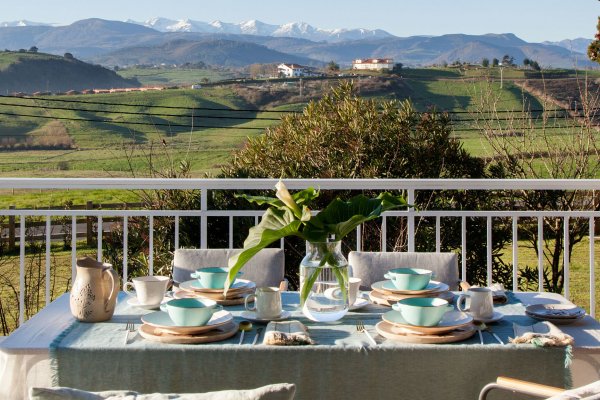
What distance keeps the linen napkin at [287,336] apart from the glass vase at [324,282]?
0.45 feet

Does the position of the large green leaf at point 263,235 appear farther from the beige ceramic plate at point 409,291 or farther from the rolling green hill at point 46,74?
the rolling green hill at point 46,74

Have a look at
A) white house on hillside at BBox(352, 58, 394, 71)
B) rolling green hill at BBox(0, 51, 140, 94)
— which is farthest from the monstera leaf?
rolling green hill at BBox(0, 51, 140, 94)

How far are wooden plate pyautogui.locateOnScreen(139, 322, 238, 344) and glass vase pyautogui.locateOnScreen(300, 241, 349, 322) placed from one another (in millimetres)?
241

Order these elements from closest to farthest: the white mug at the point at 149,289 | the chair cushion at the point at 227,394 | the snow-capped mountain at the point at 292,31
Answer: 1. the chair cushion at the point at 227,394
2. the white mug at the point at 149,289
3. the snow-capped mountain at the point at 292,31

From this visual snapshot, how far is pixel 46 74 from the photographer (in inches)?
1351

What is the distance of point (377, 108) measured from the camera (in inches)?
288

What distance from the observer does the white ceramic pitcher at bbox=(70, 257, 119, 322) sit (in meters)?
2.23

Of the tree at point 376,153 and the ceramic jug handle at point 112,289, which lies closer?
the ceramic jug handle at point 112,289

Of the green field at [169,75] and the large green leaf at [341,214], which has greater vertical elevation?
the green field at [169,75]

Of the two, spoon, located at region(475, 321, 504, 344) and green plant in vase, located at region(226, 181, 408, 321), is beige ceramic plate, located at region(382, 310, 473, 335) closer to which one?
spoon, located at region(475, 321, 504, 344)

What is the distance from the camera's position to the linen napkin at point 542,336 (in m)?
1.99

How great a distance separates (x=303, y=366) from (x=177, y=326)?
14.6 inches

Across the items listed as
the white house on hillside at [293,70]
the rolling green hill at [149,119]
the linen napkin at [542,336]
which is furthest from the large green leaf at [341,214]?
the white house on hillside at [293,70]

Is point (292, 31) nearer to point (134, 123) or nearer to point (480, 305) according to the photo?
point (134, 123)
